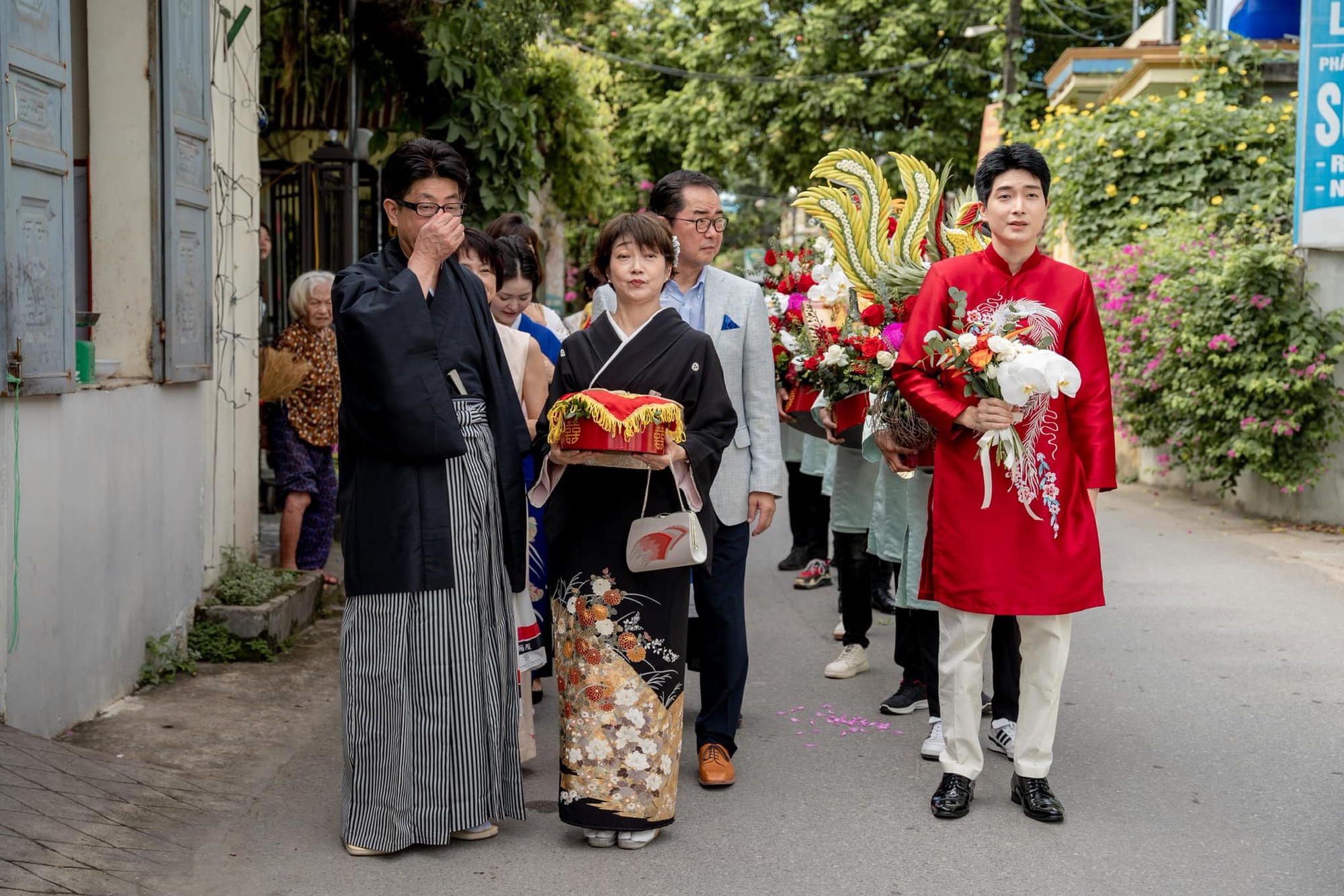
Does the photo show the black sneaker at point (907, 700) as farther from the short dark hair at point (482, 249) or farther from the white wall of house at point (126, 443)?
the white wall of house at point (126, 443)

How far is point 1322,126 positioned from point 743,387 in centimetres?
715

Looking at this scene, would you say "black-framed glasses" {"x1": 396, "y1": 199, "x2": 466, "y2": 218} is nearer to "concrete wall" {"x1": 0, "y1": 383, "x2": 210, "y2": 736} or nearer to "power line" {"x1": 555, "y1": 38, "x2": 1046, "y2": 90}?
"concrete wall" {"x1": 0, "y1": 383, "x2": 210, "y2": 736}

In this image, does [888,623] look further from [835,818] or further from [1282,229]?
[1282,229]

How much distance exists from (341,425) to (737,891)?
1.77 m

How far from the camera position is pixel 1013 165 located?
4.38 meters

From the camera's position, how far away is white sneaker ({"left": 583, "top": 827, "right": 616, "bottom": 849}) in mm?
4215

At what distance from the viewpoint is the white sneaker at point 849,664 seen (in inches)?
251

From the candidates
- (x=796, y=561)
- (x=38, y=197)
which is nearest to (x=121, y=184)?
(x=38, y=197)

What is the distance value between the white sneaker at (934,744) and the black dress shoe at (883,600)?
8.27ft

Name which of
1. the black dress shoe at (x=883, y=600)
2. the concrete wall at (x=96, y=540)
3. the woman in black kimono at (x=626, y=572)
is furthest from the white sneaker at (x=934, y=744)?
the concrete wall at (x=96, y=540)

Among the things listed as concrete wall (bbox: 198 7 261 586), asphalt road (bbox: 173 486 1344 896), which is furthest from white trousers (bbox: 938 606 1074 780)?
concrete wall (bbox: 198 7 261 586)

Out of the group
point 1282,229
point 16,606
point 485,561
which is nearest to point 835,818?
point 485,561

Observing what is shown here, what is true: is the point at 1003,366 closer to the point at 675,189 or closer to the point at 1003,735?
the point at 675,189

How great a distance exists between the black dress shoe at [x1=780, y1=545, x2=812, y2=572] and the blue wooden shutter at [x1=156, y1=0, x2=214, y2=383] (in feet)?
13.8
